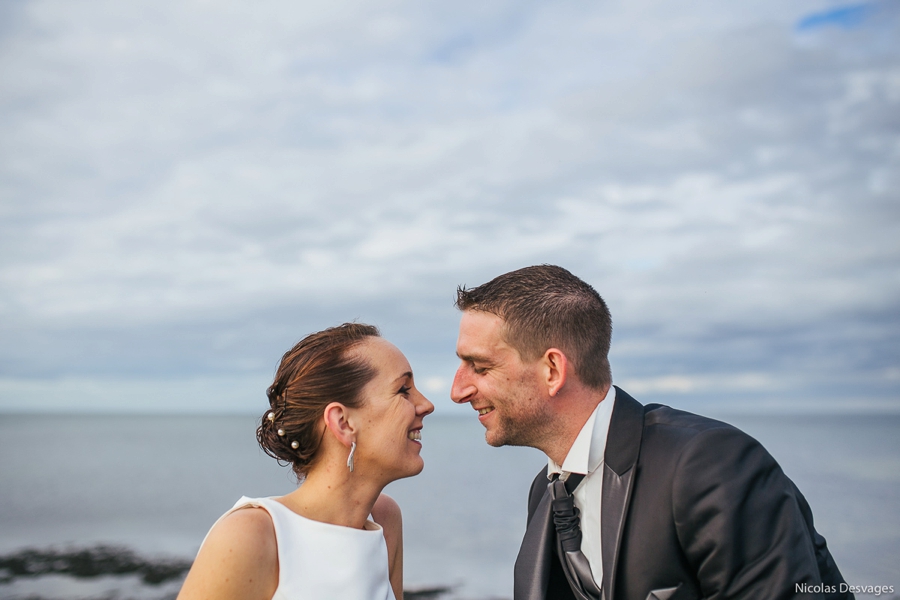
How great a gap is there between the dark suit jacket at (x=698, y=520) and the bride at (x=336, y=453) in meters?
1.03

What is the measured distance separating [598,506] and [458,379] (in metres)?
1.16

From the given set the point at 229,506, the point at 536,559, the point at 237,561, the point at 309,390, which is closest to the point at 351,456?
the point at 309,390

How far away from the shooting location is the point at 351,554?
352 centimetres

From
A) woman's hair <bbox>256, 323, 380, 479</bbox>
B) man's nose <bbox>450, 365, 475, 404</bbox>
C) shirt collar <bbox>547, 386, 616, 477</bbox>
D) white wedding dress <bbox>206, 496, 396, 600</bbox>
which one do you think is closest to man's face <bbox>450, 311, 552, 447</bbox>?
man's nose <bbox>450, 365, 475, 404</bbox>

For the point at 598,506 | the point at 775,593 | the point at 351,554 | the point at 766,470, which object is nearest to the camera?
the point at 775,593

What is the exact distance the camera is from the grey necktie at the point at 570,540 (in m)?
3.67

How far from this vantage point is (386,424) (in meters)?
3.68

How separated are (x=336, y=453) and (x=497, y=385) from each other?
41.9 inches

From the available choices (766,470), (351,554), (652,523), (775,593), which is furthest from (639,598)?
(351,554)

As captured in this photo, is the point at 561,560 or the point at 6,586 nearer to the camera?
the point at 561,560

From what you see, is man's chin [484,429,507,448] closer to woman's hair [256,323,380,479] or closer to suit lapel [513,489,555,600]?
suit lapel [513,489,555,600]

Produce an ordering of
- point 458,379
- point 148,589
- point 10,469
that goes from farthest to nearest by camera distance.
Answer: point 10,469
point 148,589
point 458,379

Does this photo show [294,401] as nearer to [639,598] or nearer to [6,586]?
[639,598]

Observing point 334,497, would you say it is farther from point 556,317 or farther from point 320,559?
point 556,317
